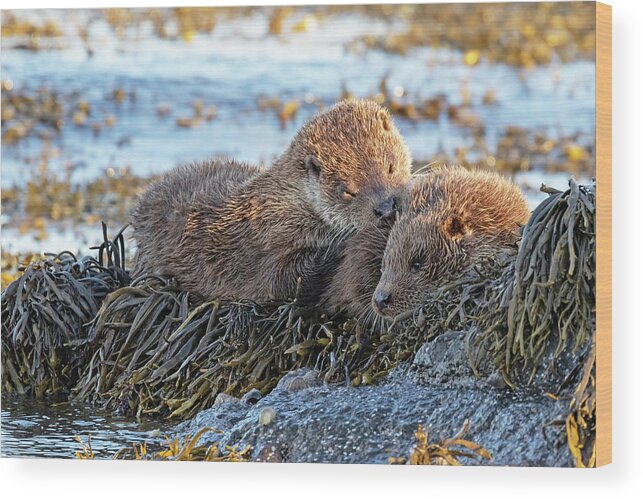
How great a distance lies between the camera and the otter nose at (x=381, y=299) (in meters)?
6.29

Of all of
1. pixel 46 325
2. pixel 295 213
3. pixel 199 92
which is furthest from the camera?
pixel 46 325

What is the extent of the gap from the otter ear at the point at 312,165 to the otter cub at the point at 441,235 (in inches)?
21.1

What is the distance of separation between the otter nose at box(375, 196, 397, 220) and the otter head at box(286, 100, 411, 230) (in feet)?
0.10

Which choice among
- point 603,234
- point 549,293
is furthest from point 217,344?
point 603,234

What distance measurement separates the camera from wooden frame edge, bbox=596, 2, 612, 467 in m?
6.05

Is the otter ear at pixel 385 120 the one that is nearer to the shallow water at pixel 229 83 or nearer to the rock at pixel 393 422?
the shallow water at pixel 229 83

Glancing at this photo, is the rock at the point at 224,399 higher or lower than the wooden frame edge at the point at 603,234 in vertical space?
lower

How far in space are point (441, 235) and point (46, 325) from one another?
2299 mm

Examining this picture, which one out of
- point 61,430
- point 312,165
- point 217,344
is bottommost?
point 61,430

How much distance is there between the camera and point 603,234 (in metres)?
6.12

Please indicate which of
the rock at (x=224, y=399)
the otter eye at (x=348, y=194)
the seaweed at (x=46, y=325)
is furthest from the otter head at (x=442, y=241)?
the seaweed at (x=46, y=325)

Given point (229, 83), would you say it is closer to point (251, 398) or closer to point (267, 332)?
point (267, 332)

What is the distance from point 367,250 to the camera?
6.60 m

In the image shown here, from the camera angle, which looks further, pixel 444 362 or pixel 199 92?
pixel 199 92
